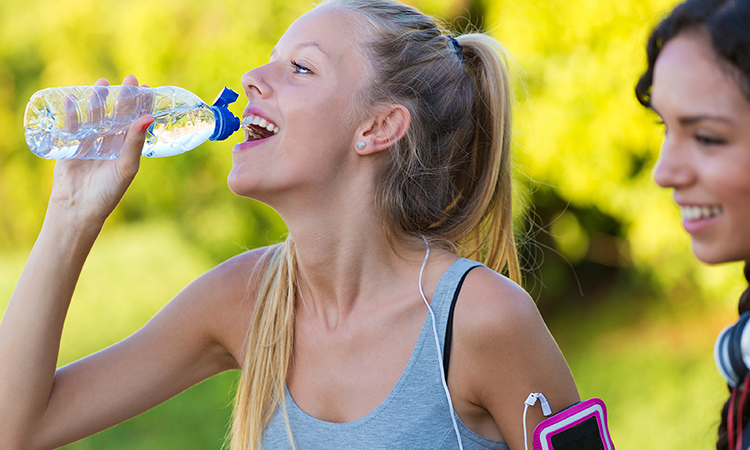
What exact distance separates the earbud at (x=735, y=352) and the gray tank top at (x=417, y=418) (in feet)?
2.69

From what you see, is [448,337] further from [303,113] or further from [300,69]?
[300,69]

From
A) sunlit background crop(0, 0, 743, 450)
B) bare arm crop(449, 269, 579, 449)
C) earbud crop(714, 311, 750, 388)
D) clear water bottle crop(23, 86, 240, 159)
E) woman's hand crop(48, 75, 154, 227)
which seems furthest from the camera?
sunlit background crop(0, 0, 743, 450)

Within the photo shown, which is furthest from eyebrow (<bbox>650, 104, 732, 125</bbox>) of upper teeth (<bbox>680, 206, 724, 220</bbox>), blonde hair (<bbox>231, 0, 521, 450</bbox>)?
blonde hair (<bbox>231, 0, 521, 450</bbox>)

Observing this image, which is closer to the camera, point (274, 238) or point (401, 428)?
point (401, 428)

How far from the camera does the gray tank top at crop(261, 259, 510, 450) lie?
1.85m

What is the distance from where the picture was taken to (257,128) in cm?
215

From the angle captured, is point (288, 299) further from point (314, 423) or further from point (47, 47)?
point (47, 47)

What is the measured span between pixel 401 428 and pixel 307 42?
1122mm

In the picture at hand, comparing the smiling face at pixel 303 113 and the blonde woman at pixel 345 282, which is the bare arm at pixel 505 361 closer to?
the blonde woman at pixel 345 282

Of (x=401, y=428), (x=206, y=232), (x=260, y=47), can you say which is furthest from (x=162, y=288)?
(x=401, y=428)

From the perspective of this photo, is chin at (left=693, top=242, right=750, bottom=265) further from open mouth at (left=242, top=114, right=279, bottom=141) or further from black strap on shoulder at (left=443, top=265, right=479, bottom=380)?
open mouth at (left=242, top=114, right=279, bottom=141)

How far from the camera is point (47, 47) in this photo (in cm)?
759

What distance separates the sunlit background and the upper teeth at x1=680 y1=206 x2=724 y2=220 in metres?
2.56

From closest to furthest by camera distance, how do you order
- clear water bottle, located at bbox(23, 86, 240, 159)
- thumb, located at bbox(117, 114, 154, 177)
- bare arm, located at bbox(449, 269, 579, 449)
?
bare arm, located at bbox(449, 269, 579, 449) < thumb, located at bbox(117, 114, 154, 177) < clear water bottle, located at bbox(23, 86, 240, 159)
